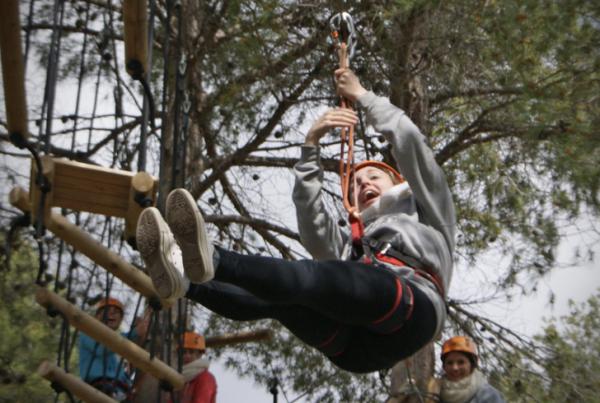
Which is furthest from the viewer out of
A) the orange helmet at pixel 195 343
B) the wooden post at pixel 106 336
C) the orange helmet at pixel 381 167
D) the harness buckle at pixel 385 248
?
the orange helmet at pixel 195 343

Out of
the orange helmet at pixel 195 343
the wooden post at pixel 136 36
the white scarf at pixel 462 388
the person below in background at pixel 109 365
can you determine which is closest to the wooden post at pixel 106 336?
the person below in background at pixel 109 365

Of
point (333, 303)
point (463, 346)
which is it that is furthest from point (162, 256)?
point (463, 346)

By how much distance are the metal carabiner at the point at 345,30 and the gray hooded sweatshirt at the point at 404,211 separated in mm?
189

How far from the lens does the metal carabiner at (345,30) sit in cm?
379

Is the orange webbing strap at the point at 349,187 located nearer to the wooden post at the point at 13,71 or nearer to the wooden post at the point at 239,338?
the wooden post at the point at 13,71

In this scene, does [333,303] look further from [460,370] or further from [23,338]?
[23,338]

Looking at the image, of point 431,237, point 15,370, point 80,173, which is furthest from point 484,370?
point 80,173

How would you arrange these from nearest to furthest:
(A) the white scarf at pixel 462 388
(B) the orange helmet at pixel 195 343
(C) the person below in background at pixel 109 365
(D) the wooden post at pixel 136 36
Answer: (D) the wooden post at pixel 136 36, (C) the person below in background at pixel 109 365, (A) the white scarf at pixel 462 388, (B) the orange helmet at pixel 195 343

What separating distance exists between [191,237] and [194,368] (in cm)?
209

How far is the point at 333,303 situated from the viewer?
3.08 m

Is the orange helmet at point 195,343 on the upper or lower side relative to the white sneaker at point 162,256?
lower

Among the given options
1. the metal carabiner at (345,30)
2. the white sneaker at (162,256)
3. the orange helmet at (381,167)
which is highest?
the metal carabiner at (345,30)

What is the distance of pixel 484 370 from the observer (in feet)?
21.9

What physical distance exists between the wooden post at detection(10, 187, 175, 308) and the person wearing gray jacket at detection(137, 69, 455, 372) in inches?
21.9
